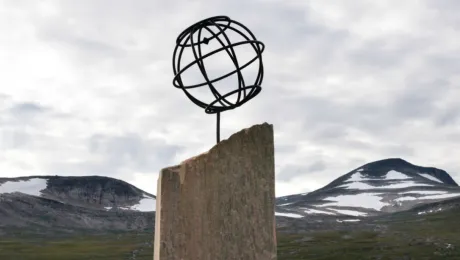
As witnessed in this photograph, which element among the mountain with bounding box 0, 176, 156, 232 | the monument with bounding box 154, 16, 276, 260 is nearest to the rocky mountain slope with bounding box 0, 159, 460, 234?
the mountain with bounding box 0, 176, 156, 232

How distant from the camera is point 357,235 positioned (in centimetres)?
9531

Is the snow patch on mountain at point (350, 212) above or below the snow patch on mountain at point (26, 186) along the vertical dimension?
below

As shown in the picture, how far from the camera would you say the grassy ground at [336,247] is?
70688 millimetres

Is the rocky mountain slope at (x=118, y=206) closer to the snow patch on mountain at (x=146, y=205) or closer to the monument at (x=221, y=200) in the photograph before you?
the snow patch on mountain at (x=146, y=205)

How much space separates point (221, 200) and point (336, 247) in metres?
75.4

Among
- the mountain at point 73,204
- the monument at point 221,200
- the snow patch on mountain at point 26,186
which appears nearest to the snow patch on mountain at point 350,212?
the mountain at point 73,204

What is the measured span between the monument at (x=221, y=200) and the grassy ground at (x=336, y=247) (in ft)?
210

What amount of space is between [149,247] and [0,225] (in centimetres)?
5914

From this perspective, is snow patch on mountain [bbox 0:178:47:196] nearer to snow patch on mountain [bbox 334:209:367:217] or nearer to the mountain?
the mountain

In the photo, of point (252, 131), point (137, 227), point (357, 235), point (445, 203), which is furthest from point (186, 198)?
point (445, 203)

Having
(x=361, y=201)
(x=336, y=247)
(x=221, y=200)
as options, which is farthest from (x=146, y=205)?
(x=221, y=200)

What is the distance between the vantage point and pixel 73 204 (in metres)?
165

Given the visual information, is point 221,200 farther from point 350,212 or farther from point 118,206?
point 118,206

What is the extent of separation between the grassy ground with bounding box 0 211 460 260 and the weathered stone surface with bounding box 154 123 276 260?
63927 millimetres
